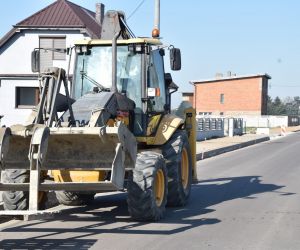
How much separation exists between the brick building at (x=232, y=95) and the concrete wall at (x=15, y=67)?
140 feet

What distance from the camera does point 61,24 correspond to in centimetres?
3750

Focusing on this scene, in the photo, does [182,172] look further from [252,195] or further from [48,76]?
[48,76]

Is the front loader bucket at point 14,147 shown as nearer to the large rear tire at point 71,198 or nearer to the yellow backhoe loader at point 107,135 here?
the yellow backhoe loader at point 107,135

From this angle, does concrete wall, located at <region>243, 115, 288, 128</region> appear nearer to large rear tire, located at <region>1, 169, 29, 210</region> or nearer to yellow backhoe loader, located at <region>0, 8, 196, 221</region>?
yellow backhoe loader, located at <region>0, 8, 196, 221</region>

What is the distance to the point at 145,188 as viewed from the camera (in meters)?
8.48

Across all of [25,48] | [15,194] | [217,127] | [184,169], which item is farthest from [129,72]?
[217,127]

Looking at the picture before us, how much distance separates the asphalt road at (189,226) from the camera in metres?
7.57

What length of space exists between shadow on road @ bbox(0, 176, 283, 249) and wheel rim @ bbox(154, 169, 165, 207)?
→ 0.35 m

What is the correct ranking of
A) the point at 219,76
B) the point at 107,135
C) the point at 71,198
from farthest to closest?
the point at 219,76, the point at 71,198, the point at 107,135

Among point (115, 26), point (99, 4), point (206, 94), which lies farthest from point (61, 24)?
point (206, 94)

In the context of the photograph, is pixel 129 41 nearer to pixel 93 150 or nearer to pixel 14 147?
pixel 93 150

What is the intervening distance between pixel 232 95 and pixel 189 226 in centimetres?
7240

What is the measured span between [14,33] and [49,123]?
31328 millimetres

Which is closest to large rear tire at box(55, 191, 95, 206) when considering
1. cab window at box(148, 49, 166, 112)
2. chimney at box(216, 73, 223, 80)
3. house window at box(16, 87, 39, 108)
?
cab window at box(148, 49, 166, 112)
